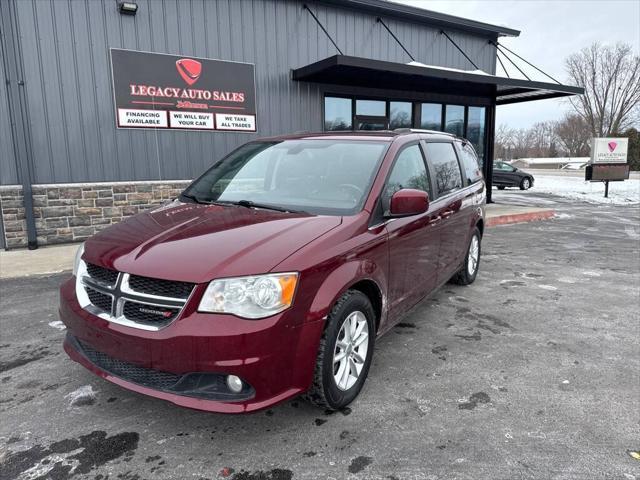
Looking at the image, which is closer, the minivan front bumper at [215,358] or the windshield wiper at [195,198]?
the minivan front bumper at [215,358]

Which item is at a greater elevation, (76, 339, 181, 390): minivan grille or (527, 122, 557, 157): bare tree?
(527, 122, 557, 157): bare tree

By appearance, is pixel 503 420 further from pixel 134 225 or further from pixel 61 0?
pixel 61 0

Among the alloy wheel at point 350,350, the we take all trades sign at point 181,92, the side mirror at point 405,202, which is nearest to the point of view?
the alloy wheel at point 350,350

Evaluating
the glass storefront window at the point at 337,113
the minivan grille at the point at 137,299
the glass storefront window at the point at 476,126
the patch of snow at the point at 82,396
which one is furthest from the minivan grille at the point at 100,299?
the glass storefront window at the point at 476,126

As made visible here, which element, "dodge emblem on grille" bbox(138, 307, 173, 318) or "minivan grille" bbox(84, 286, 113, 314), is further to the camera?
"minivan grille" bbox(84, 286, 113, 314)

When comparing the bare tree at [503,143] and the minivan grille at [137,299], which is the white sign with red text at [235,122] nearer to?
the minivan grille at [137,299]

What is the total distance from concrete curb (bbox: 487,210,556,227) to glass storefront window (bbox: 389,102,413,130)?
353 cm

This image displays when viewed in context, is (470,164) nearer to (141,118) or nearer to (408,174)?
(408,174)

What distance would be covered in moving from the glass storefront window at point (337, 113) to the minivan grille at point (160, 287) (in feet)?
30.6

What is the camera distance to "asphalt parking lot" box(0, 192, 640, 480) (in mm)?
2477

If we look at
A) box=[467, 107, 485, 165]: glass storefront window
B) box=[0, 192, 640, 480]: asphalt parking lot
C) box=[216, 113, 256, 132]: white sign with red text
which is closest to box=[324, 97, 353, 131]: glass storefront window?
box=[216, 113, 256, 132]: white sign with red text

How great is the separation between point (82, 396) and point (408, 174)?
2.87m

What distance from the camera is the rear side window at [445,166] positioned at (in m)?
4.42

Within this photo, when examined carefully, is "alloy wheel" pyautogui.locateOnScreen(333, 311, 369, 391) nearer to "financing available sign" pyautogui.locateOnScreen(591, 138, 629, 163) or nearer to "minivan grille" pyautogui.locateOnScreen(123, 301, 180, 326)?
"minivan grille" pyautogui.locateOnScreen(123, 301, 180, 326)
